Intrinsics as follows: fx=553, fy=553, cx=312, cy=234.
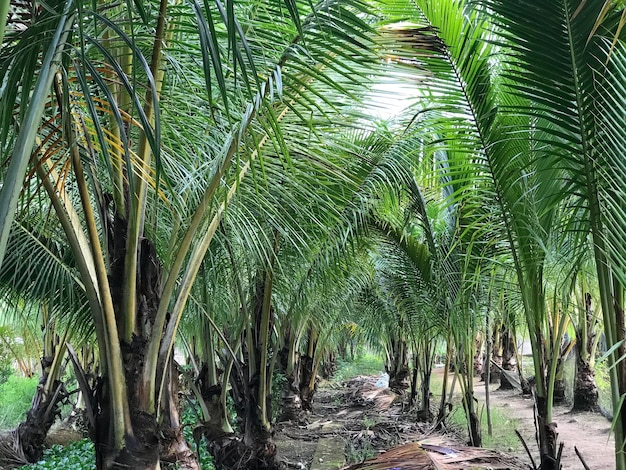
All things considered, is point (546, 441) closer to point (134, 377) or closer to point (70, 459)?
point (134, 377)

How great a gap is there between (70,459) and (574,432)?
6.43 m

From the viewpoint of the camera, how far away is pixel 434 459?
2281 millimetres

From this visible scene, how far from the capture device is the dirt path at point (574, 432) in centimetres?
581

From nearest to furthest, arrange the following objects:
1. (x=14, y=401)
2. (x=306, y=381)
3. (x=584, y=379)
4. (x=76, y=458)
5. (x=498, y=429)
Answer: (x=76, y=458) < (x=498, y=429) < (x=584, y=379) < (x=306, y=381) < (x=14, y=401)

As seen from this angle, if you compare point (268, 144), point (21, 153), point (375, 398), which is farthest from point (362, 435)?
point (21, 153)

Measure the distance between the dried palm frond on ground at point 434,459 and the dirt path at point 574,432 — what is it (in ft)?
7.62

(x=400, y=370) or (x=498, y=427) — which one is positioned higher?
(x=400, y=370)

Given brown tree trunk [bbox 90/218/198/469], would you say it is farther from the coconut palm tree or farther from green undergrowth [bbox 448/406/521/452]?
green undergrowth [bbox 448/406/521/452]

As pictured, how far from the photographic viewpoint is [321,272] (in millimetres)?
4887

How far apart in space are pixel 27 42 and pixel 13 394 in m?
11.6

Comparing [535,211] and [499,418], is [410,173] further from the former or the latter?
[499,418]

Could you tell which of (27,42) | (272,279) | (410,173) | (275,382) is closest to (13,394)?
(275,382)

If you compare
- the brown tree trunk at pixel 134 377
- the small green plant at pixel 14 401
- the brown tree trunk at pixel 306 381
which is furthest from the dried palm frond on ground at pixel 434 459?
the small green plant at pixel 14 401

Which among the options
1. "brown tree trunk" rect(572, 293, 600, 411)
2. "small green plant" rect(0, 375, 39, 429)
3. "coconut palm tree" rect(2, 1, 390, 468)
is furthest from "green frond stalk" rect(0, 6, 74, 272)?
"small green plant" rect(0, 375, 39, 429)
